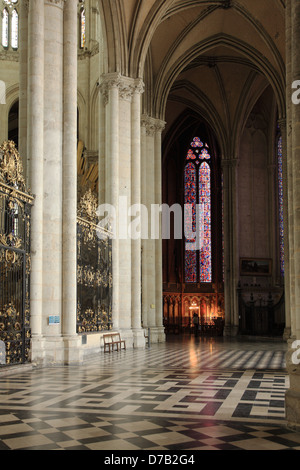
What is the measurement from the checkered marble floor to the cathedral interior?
4cm

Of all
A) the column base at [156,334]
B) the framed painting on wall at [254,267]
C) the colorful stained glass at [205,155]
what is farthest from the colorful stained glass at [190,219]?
the column base at [156,334]

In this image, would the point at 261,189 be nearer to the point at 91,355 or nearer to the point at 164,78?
the point at 164,78

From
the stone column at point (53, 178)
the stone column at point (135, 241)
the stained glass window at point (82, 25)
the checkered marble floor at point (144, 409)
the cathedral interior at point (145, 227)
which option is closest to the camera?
the checkered marble floor at point (144, 409)

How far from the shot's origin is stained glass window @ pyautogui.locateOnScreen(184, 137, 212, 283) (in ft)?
135

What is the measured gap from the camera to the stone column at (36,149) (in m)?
13.1

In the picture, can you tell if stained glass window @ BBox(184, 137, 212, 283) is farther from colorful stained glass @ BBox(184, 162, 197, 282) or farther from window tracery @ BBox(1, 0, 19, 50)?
window tracery @ BBox(1, 0, 19, 50)

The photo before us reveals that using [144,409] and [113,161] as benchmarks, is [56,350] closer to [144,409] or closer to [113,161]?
[144,409]

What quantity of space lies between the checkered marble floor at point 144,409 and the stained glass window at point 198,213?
28.0 m

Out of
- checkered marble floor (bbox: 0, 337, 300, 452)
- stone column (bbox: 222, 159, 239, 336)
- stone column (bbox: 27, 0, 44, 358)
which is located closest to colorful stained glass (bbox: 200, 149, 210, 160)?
stone column (bbox: 222, 159, 239, 336)

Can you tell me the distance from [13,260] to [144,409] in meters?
5.95

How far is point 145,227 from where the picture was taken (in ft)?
84.8

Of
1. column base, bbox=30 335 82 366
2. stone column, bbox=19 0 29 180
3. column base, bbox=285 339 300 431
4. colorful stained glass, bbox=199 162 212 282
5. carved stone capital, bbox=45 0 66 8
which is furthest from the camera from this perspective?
colorful stained glass, bbox=199 162 212 282

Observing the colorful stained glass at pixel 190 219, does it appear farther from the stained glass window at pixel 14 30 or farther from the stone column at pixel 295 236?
the stone column at pixel 295 236
